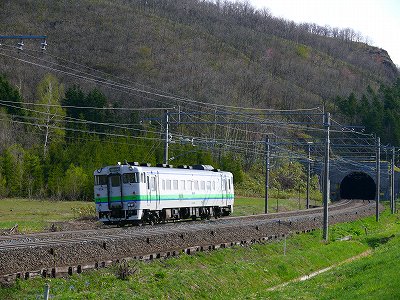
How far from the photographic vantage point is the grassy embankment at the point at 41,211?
35.1 m

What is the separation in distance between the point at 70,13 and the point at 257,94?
53.9 meters

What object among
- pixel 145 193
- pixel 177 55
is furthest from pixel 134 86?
pixel 145 193

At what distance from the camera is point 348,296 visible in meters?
18.9

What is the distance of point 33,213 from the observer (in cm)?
4441

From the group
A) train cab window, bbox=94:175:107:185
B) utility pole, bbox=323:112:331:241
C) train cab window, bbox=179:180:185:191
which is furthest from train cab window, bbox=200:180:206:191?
train cab window, bbox=94:175:107:185

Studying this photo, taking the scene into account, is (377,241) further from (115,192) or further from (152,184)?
(115,192)

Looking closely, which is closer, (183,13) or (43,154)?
(43,154)

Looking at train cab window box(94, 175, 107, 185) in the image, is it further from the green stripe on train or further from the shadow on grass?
the shadow on grass

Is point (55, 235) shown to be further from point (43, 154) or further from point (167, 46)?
point (167, 46)

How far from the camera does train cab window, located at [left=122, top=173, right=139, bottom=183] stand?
3384 centimetres

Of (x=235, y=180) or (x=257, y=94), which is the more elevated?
(x=257, y=94)

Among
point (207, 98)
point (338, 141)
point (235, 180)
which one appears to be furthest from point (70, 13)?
point (235, 180)

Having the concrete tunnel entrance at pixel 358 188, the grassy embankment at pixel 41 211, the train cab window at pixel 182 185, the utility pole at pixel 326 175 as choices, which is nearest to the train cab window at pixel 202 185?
the train cab window at pixel 182 185

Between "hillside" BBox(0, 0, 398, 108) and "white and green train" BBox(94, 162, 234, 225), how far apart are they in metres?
66.2
